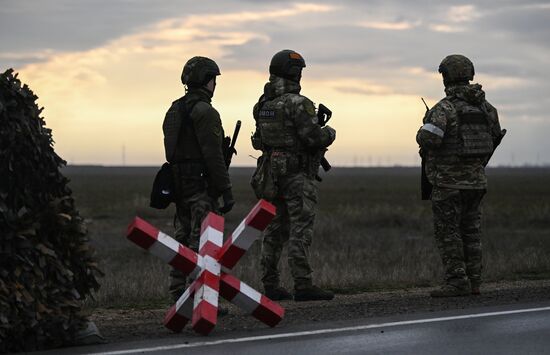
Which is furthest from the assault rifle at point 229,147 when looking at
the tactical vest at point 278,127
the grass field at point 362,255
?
the grass field at point 362,255

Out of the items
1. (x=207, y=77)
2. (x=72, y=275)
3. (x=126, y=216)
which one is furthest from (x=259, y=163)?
(x=126, y=216)

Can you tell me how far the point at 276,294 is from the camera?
11.1m

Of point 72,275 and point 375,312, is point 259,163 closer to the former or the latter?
point 375,312

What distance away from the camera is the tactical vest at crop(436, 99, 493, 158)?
11234 millimetres

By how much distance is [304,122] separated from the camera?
35.0 feet

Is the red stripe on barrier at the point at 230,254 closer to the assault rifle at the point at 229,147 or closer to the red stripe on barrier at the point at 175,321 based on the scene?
the red stripe on barrier at the point at 175,321

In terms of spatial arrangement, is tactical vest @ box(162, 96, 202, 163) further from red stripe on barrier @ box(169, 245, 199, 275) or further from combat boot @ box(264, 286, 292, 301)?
combat boot @ box(264, 286, 292, 301)

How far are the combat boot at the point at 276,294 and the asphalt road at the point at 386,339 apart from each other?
78.8 inches

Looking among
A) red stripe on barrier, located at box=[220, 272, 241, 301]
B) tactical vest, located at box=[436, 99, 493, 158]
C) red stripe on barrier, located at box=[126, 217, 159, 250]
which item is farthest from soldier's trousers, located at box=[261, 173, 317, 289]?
red stripe on barrier, located at box=[126, 217, 159, 250]

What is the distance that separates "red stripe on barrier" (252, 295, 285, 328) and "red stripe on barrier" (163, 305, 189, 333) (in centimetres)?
55

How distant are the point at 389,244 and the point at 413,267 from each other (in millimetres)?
7725

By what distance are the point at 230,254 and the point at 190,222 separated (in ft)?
5.79

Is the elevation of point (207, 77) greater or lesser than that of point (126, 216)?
greater

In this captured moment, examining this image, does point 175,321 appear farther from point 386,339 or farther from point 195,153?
point 195,153
